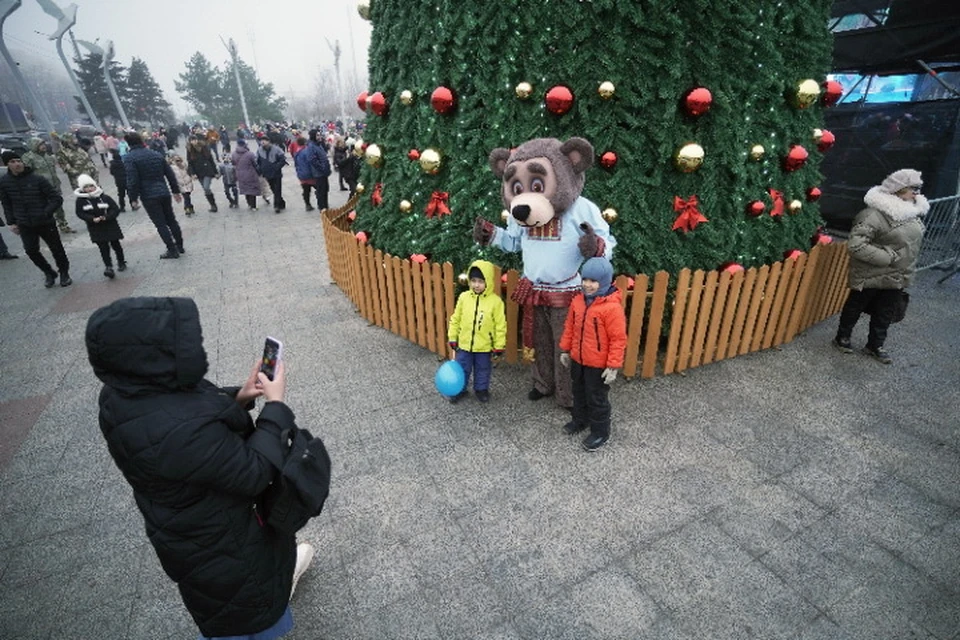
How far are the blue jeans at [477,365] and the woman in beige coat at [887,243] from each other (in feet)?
11.9

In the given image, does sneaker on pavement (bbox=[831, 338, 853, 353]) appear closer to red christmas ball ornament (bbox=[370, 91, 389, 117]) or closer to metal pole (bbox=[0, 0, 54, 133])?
red christmas ball ornament (bbox=[370, 91, 389, 117])

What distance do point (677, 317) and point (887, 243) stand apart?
2.05 m

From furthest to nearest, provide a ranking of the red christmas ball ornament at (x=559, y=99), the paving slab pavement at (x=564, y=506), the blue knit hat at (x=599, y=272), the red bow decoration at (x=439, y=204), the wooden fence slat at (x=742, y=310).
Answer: the red bow decoration at (x=439, y=204), the wooden fence slat at (x=742, y=310), the red christmas ball ornament at (x=559, y=99), the blue knit hat at (x=599, y=272), the paving slab pavement at (x=564, y=506)

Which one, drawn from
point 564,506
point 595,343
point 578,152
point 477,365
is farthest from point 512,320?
Answer: point 564,506

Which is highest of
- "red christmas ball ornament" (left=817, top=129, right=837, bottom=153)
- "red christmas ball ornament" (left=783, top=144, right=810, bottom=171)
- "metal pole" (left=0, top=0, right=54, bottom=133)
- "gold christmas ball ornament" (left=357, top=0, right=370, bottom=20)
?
"metal pole" (left=0, top=0, right=54, bottom=133)

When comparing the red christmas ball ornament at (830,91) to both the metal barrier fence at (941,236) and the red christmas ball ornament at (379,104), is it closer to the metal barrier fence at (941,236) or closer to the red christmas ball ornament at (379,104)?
the metal barrier fence at (941,236)

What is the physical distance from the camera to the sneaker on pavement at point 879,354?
4852 mm

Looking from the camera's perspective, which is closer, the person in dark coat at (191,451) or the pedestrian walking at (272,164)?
the person in dark coat at (191,451)

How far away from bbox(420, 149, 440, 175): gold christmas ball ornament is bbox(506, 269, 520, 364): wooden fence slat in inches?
59.5

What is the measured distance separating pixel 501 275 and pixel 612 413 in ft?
5.16

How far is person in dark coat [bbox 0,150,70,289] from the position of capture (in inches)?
269

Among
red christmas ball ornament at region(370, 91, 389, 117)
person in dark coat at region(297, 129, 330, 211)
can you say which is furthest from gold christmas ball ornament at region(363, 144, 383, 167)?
person in dark coat at region(297, 129, 330, 211)

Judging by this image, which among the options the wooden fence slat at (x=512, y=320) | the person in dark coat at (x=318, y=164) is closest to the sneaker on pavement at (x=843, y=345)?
the wooden fence slat at (x=512, y=320)

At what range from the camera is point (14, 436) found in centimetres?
413
